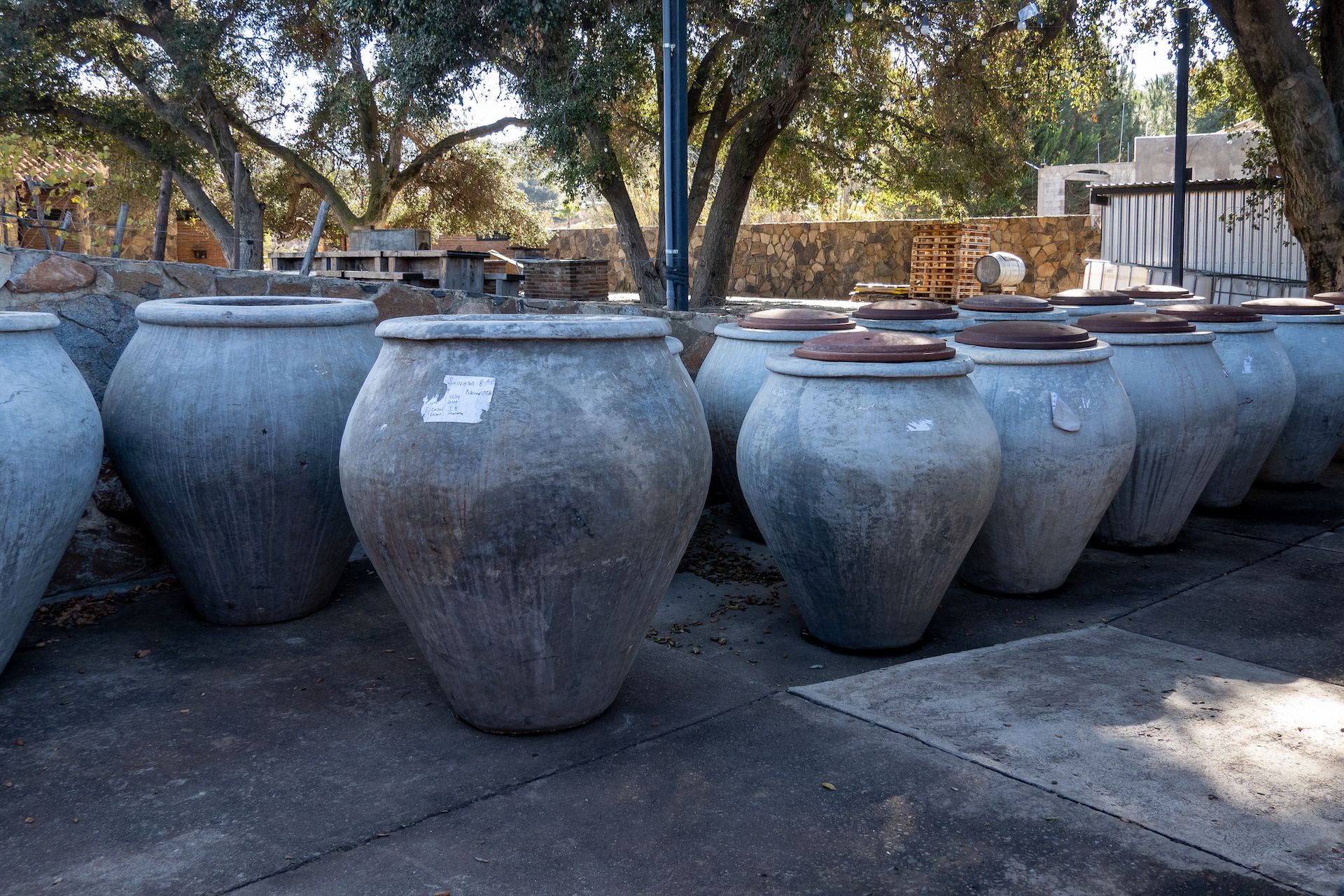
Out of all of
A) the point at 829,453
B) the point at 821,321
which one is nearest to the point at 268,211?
the point at 821,321

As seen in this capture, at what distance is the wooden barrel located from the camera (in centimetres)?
1422

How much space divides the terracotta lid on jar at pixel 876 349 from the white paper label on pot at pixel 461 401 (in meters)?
1.30

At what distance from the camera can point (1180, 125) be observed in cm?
970

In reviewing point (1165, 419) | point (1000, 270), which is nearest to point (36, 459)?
point (1165, 419)

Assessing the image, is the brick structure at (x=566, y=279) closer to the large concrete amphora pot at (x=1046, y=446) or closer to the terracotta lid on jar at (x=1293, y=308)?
the terracotta lid on jar at (x=1293, y=308)

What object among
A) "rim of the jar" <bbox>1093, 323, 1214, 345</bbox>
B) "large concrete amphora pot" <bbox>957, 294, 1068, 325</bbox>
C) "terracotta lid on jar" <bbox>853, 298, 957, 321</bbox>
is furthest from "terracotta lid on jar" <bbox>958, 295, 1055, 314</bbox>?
"rim of the jar" <bbox>1093, 323, 1214, 345</bbox>

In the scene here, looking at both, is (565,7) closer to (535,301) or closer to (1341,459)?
(535,301)

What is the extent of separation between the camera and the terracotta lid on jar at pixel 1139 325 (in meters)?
4.55

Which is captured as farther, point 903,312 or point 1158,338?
point 903,312

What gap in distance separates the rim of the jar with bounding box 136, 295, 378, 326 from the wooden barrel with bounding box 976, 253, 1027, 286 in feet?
39.5

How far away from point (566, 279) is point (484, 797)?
316 inches

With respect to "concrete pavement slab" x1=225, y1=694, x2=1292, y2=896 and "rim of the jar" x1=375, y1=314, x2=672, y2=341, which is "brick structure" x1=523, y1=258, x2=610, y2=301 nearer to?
"rim of the jar" x1=375, y1=314, x2=672, y2=341

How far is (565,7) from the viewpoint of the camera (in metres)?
8.95

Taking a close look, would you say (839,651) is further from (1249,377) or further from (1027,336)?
(1249,377)
